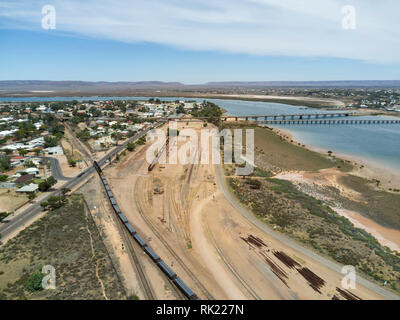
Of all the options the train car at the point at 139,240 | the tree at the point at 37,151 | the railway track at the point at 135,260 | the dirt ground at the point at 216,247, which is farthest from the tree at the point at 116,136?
the train car at the point at 139,240

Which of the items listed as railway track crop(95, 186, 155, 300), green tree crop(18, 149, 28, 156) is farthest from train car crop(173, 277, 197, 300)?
green tree crop(18, 149, 28, 156)

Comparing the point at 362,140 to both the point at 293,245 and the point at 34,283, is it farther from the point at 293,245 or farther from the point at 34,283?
the point at 34,283

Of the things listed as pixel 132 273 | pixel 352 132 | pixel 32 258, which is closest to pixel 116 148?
pixel 32 258

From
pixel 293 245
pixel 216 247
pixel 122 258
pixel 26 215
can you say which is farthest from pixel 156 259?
pixel 26 215

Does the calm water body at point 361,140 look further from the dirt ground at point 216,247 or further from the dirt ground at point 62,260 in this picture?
the dirt ground at point 62,260
